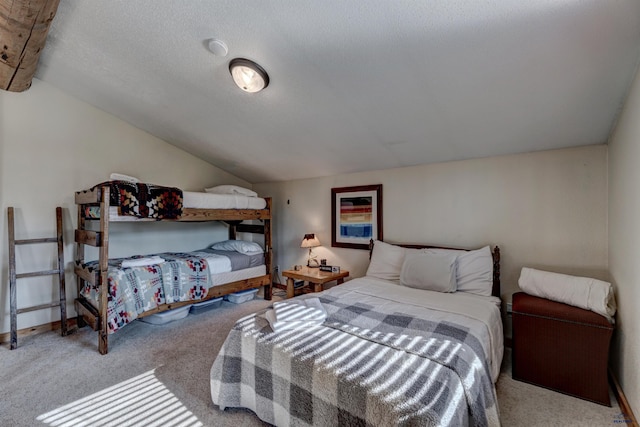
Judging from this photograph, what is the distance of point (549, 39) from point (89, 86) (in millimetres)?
3893

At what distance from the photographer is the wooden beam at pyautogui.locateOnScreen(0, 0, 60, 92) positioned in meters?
1.72

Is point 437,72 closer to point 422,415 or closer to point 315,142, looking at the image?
point 315,142

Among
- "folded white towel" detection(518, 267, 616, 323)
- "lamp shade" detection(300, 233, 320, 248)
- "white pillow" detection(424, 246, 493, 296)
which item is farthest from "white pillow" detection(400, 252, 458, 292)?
"lamp shade" detection(300, 233, 320, 248)

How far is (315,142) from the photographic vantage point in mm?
3148

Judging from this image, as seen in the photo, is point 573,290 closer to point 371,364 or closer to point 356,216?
point 371,364

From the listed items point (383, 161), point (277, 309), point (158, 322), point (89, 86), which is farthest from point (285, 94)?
point (158, 322)

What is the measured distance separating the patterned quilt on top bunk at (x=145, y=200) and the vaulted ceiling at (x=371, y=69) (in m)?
0.89

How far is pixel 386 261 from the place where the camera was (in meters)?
3.18

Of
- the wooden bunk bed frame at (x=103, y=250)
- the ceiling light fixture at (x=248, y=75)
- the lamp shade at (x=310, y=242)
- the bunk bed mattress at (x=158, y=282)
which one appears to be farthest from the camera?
the lamp shade at (x=310, y=242)

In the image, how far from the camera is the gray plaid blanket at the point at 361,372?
3.84ft

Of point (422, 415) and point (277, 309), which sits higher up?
point (277, 309)

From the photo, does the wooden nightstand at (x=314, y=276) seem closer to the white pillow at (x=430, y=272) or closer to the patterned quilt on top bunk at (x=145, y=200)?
the white pillow at (x=430, y=272)

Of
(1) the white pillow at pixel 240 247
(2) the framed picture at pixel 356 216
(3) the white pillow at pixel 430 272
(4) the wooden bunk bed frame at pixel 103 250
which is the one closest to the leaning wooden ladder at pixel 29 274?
(4) the wooden bunk bed frame at pixel 103 250

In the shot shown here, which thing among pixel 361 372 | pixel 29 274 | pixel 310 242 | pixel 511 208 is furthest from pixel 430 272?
pixel 29 274
